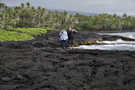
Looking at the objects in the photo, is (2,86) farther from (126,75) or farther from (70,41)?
(70,41)

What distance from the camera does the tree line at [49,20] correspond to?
364ft

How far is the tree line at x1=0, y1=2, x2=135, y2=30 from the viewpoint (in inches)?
4368

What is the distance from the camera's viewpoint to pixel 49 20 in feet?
486

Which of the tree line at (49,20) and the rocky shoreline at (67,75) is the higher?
the rocky shoreline at (67,75)

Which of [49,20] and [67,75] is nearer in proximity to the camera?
[67,75]

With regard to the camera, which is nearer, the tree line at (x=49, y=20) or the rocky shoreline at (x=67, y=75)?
the rocky shoreline at (x=67, y=75)

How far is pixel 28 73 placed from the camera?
1156 centimetres

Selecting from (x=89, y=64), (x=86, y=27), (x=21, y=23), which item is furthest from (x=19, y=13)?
(x=89, y=64)

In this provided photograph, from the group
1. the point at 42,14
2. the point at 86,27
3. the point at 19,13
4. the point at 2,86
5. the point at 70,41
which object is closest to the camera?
the point at 2,86

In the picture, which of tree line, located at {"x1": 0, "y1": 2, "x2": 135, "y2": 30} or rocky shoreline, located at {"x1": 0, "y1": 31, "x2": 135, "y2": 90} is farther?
tree line, located at {"x1": 0, "y1": 2, "x2": 135, "y2": 30}

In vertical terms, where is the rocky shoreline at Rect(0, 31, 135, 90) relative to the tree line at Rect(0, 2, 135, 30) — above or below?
above

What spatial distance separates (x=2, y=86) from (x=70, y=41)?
20.8m

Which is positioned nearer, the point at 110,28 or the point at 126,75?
the point at 126,75

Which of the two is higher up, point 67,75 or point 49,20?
point 67,75
